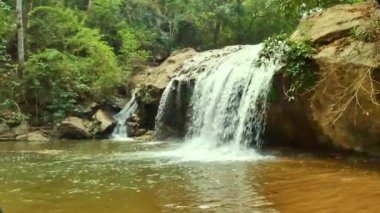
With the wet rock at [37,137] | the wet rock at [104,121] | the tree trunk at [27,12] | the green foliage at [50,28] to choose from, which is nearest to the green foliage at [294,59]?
the wet rock at [104,121]

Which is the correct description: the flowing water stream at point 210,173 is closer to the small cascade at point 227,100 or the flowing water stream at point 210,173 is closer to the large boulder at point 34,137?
the small cascade at point 227,100

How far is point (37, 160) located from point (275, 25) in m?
20.4

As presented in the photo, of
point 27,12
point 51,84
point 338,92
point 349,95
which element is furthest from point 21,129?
point 349,95

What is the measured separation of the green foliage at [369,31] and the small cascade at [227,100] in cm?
223

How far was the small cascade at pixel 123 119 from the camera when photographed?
18.3 m

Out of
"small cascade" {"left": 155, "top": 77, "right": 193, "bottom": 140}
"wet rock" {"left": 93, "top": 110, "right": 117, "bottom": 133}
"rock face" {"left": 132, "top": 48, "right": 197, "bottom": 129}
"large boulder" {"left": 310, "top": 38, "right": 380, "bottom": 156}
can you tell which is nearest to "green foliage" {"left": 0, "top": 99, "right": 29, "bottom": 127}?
"wet rock" {"left": 93, "top": 110, "right": 117, "bottom": 133}

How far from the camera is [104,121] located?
18.2m

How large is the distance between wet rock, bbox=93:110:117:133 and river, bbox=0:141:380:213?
714 cm

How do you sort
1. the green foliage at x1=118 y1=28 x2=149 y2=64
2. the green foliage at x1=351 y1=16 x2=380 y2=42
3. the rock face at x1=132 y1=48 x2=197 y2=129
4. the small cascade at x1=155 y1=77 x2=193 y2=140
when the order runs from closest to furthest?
1. the green foliage at x1=351 y1=16 x2=380 y2=42
2. the small cascade at x1=155 y1=77 x2=193 y2=140
3. the rock face at x1=132 y1=48 x2=197 y2=129
4. the green foliage at x1=118 y1=28 x2=149 y2=64

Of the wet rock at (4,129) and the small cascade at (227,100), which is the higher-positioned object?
the small cascade at (227,100)

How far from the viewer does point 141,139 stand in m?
16.8

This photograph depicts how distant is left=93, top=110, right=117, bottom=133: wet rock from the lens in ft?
→ 58.5

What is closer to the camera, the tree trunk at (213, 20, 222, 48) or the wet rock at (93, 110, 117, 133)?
the wet rock at (93, 110, 117, 133)

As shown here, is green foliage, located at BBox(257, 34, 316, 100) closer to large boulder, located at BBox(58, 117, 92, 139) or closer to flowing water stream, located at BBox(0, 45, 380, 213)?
flowing water stream, located at BBox(0, 45, 380, 213)
